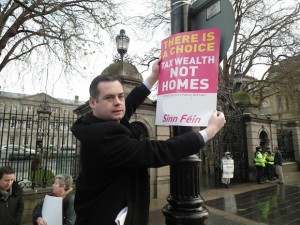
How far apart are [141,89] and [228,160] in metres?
9.12

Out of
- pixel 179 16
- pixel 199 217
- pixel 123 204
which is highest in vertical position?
pixel 179 16

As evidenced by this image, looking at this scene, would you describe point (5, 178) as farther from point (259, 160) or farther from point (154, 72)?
point (259, 160)

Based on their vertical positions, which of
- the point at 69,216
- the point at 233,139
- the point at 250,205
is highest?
the point at 233,139

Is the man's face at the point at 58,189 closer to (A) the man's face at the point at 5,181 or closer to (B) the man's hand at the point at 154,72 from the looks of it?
(A) the man's face at the point at 5,181

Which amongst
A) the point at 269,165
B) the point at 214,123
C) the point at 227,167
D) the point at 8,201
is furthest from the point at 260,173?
the point at 214,123

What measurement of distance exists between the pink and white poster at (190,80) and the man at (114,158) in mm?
186

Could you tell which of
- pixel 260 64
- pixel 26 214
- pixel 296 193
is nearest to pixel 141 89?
pixel 26 214

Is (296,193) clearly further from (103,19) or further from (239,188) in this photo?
(103,19)

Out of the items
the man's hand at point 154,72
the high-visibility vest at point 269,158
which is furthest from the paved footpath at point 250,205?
the man's hand at point 154,72

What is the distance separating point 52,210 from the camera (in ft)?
11.7

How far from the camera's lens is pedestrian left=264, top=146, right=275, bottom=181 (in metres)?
12.9

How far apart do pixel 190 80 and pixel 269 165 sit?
12919 millimetres

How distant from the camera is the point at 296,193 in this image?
988 cm

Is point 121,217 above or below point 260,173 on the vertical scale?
above
